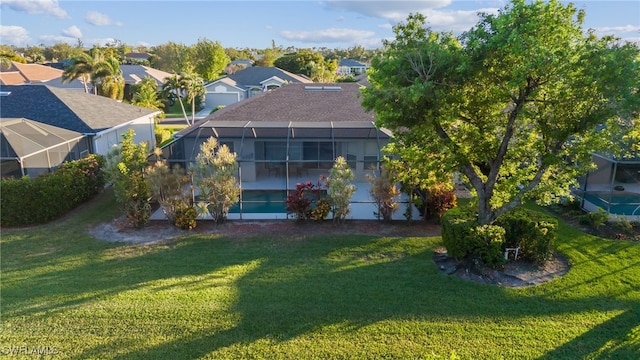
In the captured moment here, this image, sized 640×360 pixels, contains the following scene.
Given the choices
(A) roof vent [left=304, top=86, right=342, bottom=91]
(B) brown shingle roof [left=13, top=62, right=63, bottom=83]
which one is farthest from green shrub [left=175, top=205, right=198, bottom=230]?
(B) brown shingle roof [left=13, top=62, right=63, bottom=83]

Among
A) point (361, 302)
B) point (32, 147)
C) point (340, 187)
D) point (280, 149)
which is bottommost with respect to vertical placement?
point (361, 302)

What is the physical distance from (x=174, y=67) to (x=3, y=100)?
2201 inches

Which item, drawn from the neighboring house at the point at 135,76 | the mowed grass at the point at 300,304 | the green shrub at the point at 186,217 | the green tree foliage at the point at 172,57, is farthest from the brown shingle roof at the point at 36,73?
the green shrub at the point at 186,217

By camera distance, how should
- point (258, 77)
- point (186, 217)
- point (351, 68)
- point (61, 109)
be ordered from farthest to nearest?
point (351, 68) → point (258, 77) → point (61, 109) → point (186, 217)

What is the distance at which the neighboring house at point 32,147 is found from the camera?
1507 cm

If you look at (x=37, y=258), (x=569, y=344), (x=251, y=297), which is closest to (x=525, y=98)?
(x=569, y=344)

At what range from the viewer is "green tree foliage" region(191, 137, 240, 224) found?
13758 millimetres

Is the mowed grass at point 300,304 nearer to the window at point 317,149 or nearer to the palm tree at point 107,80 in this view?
the window at point 317,149

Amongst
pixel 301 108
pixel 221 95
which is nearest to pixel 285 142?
pixel 301 108

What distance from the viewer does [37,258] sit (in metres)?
11.6

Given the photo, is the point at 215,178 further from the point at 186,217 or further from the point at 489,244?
the point at 489,244

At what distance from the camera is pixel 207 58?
66.9 metres

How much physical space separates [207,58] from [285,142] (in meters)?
52.9

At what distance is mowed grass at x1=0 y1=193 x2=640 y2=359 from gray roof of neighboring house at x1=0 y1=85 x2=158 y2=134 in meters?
8.76
